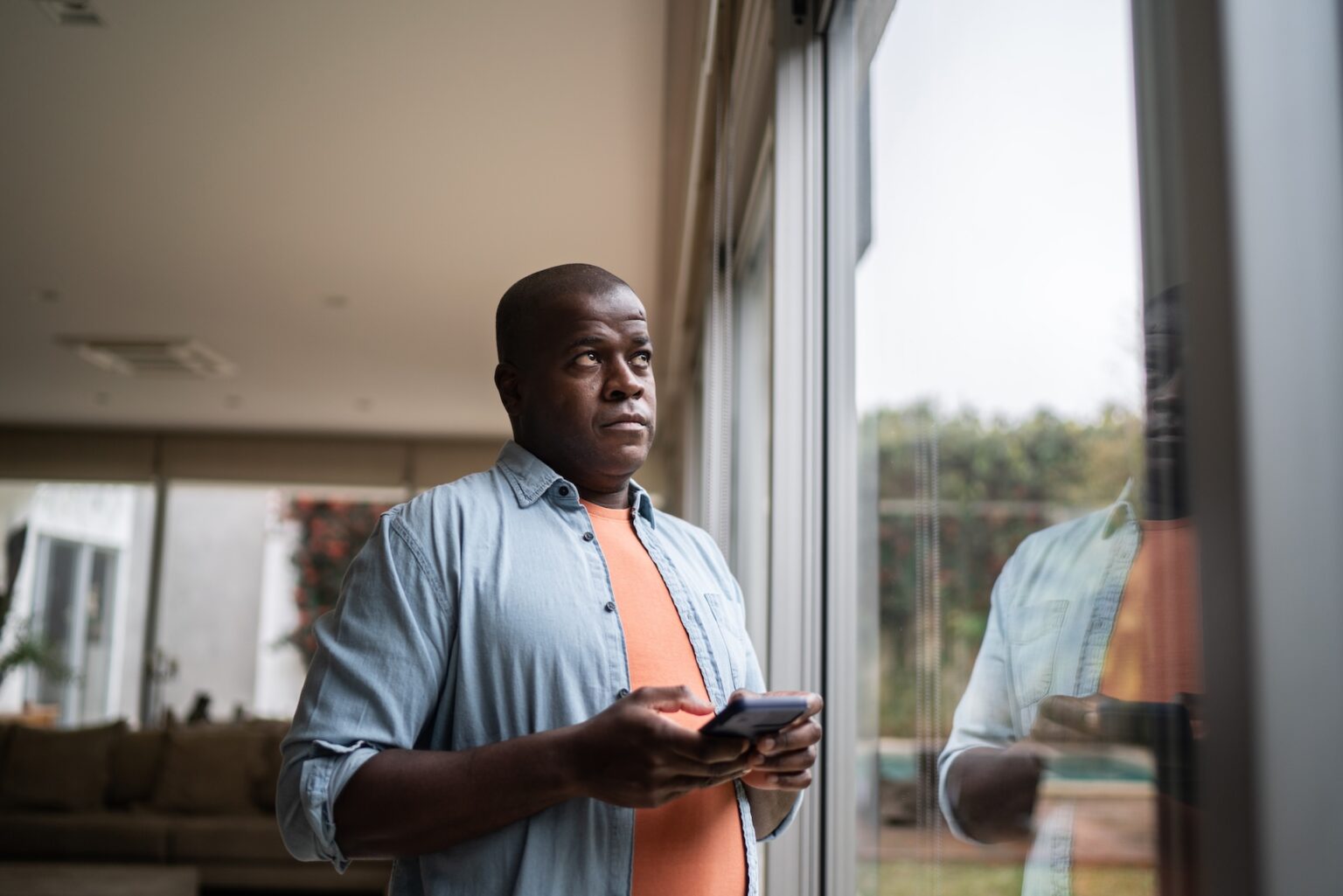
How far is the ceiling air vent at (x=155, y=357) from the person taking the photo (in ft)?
19.0

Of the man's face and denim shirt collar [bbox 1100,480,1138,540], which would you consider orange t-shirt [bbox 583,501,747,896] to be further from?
denim shirt collar [bbox 1100,480,1138,540]

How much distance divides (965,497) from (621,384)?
0.33 metres

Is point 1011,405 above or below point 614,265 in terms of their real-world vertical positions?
below

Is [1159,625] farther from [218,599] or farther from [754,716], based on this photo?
[218,599]

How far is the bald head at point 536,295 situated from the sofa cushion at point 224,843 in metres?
4.78

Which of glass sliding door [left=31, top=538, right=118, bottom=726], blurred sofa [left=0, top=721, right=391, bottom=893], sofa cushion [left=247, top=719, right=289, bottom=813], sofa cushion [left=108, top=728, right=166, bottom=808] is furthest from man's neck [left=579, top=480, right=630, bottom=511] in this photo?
glass sliding door [left=31, top=538, right=118, bottom=726]

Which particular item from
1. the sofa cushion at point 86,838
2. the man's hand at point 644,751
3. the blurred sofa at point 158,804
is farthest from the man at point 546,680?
the sofa cushion at point 86,838

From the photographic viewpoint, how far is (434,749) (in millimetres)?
904

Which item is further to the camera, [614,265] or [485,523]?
[614,265]

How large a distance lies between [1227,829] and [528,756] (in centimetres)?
53

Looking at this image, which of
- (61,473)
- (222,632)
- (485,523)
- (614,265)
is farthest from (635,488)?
(222,632)

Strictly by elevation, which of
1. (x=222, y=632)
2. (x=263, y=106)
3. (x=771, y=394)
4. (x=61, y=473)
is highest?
(x=263, y=106)

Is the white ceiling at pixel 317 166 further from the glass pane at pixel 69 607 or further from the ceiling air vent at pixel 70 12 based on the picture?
the glass pane at pixel 69 607

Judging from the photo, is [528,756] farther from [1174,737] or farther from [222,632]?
[222,632]
